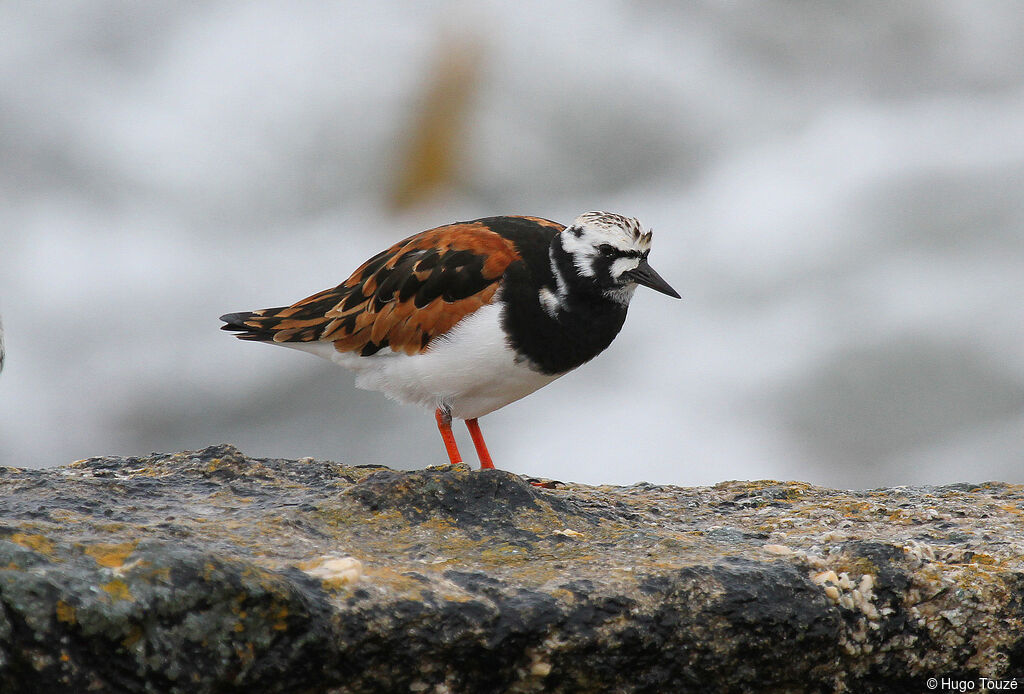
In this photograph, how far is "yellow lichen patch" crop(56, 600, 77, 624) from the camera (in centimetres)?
204

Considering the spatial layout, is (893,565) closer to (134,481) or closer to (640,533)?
(640,533)

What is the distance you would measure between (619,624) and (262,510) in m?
0.95

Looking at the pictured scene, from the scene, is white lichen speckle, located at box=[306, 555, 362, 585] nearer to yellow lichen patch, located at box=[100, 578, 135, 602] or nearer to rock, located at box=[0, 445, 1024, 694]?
rock, located at box=[0, 445, 1024, 694]

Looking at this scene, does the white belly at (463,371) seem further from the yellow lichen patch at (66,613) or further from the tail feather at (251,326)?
the yellow lichen patch at (66,613)

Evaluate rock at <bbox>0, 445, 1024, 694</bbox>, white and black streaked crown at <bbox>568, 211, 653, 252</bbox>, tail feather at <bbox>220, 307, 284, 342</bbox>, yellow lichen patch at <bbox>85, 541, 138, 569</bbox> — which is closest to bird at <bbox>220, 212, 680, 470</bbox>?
white and black streaked crown at <bbox>568, 211, 653, 252</bbox>

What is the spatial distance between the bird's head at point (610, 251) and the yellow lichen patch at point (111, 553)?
7.46 feet

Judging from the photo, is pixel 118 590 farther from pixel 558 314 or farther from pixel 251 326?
pixel 251 326

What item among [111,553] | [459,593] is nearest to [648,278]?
[459,593]

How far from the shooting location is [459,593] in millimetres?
2363

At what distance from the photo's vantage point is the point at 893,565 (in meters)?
2.58

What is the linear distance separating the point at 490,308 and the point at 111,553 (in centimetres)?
215

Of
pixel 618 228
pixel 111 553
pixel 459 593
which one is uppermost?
→ pixel 618 228

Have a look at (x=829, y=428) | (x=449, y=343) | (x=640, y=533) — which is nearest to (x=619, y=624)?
(x=640, y=533)

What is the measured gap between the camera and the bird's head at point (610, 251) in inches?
164
